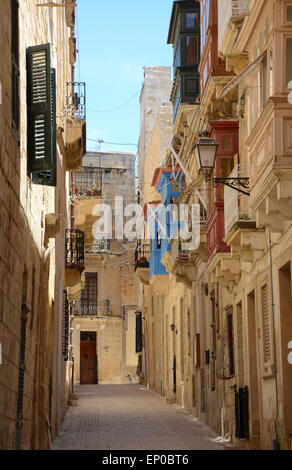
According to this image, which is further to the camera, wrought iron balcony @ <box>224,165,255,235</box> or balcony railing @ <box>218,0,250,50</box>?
wrought iron balcony @ <box>224,165,255,235</box>

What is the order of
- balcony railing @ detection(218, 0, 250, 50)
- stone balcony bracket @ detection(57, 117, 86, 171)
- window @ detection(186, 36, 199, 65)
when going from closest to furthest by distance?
1. balcony railing @ detection(218, 0, 250, 50)
2. stone balcony bracket @ detection(57, 117, 86, 171)
3. window @ detection(186, 36, 199, 65)

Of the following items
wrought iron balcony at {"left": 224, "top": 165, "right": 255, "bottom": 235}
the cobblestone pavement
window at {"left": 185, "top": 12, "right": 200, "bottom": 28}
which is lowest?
the cobblestone pavement

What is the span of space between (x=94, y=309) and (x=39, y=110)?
38346mm

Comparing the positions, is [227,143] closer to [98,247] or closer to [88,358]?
[88,358]

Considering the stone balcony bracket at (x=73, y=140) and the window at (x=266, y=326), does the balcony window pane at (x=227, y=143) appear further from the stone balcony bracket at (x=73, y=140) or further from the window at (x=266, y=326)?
the stone balcony bracket at (x=73, y=140)

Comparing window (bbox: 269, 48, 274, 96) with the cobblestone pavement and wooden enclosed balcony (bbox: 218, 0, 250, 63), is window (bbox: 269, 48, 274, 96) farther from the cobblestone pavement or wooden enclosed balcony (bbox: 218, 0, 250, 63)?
the cobblestone pavement

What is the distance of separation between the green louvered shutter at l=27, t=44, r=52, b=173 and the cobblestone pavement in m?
6.52

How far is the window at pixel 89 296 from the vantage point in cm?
5022

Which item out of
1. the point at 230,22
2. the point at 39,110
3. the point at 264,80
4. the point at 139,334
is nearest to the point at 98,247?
the point at 139,334

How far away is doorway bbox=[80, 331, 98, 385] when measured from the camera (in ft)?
162

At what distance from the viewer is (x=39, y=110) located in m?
12.5

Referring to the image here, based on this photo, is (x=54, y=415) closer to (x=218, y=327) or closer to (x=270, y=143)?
(x=218, y=327)

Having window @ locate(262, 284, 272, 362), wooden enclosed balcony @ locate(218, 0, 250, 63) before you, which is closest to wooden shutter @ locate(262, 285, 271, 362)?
window @ locate(262, 284, 272, 362)
